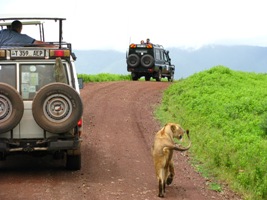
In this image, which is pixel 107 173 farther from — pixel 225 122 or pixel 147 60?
pixel 147 60

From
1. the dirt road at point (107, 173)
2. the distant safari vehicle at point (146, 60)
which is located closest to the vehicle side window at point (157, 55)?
the distant safari vehicle at point (146, 60)

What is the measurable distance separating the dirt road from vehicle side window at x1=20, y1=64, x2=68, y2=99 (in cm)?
152

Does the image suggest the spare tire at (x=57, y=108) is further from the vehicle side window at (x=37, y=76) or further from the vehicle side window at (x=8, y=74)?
the vehicle side window at (x=8, y=74)

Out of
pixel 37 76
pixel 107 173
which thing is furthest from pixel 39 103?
pixel 107 173

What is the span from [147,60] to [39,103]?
2252cm

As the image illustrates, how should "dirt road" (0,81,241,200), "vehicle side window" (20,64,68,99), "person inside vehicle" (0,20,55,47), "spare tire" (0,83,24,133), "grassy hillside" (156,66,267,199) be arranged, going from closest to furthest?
"dirt road" (0,81,241,200) → "spare tire" (0,83,24,133) → "vehicle side window" (20,64,68,99) → "grassy hillside" (156,66,267,199) → "person inside vehicle" (0,20,55,47)

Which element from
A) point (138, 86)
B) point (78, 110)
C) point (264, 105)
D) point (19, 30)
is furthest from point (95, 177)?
point (138, 86)

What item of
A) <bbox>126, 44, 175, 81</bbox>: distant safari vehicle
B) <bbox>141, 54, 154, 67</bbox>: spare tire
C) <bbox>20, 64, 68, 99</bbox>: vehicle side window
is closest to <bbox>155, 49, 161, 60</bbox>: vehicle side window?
<bbox>126, 44, 175, 81</bbox>: distant safari vehicle

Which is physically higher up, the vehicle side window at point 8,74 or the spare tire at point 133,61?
the spare tire at point 133,61

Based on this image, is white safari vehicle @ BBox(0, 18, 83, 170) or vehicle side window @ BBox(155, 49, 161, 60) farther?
vehicle side window @ BBox(155, 49, 161, 60)

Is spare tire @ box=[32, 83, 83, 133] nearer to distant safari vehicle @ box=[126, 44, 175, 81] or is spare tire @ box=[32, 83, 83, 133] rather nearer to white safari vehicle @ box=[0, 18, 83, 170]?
white safari vehicle @ box=[0, 18, 83, 170]

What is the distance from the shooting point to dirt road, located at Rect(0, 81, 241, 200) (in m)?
9.16

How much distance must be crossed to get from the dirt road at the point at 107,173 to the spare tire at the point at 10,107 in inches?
38.5

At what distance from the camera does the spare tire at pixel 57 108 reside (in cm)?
962
